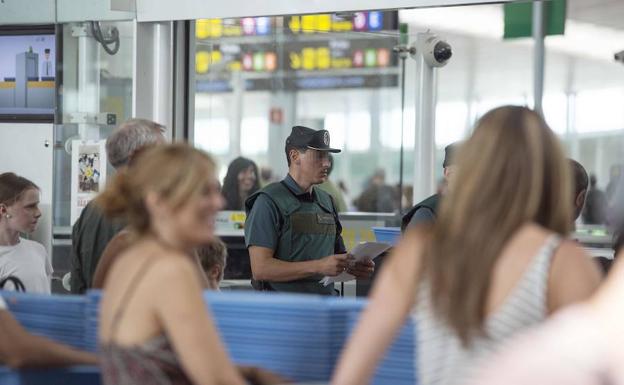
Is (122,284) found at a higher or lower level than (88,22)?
lower

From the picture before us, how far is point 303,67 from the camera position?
60.4 ft

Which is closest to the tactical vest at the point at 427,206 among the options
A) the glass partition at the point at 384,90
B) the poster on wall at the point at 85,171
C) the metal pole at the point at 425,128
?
the poster on wall at the point at 85,171

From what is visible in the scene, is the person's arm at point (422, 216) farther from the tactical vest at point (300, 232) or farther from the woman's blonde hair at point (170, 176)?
the woman's blonde hair at point (170, 176)

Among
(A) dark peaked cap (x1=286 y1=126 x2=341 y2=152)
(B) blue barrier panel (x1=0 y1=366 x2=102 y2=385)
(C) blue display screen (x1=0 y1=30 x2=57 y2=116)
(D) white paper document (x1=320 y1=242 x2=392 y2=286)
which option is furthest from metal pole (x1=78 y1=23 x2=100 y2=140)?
(B) blue barrier panel (x1=0 y1=366 x2=102 y2=385)

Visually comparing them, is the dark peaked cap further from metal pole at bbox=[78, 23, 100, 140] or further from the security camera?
the security camera

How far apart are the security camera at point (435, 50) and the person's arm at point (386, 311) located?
520 centimetres

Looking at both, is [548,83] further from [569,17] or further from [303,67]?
[303,67]

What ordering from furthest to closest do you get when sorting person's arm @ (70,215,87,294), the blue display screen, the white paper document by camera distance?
1. the blue display screen
2. the white paper document
3. person's arm @ (70,215,87,294)

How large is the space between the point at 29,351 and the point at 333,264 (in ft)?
7.04

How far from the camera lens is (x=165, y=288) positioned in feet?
8.20

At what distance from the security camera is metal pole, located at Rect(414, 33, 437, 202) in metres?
0.04

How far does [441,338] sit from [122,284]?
0.71 metres

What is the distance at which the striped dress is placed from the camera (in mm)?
2381

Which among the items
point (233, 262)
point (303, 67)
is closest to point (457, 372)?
point (233, 262)
